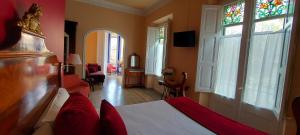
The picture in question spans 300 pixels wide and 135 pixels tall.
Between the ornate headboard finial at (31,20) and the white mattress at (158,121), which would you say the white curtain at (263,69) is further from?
the ornate headboard finial at (31,20)

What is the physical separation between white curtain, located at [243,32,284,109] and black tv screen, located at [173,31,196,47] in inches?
52.3

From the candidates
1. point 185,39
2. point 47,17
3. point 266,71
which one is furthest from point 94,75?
point 266,71

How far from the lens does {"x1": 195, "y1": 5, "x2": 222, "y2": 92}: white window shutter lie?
11.0 ft

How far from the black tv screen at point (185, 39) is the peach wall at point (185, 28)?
0.45 feet

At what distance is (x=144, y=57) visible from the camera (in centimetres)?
655

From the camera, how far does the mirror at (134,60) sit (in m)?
6.50

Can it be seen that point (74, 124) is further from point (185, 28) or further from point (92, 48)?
point (92, 48)

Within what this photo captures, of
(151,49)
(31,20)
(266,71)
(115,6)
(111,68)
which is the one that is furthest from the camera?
(111,68)

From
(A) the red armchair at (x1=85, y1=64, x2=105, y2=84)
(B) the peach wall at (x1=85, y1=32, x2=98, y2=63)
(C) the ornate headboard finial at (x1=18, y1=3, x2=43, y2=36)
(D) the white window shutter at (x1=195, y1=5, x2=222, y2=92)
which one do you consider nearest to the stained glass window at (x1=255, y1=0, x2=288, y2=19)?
(D) the white window shutter at (x1=195, y1=5, x2=222, y2=92)

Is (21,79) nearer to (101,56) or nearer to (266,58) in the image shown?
(266,58)

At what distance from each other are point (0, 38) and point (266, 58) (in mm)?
3122

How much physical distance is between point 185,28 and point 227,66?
1546 mm

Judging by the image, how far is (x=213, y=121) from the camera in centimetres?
179

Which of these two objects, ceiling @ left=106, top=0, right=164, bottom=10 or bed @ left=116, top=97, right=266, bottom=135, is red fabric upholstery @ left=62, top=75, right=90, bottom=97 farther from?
ceiling @ left=106, top=0, right=164, bottom=10
